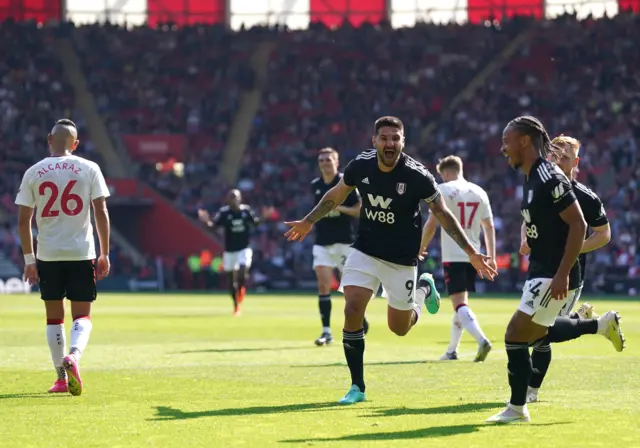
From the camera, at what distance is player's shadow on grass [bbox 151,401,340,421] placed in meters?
9.71

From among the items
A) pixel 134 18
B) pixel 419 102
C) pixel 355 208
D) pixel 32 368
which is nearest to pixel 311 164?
pixel 419 102

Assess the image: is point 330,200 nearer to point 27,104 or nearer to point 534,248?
point 534,248

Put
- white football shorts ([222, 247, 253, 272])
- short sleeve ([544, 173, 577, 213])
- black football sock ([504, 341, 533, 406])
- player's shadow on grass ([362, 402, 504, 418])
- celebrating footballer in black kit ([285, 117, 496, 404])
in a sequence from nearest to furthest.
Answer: short sleeve ([544, 173, 577, 213]) < black football sock ([504, 341, 533, 406]) < player's shadow on grass ([362, 402, 504, 418]) < celebrating footballer in black kit ([285, 117, 496, 404]) < white football shorts ([222, 247, 253, 272])

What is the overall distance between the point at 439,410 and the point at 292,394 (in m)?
1.75

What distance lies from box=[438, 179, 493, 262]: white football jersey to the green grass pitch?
1335 millimetres

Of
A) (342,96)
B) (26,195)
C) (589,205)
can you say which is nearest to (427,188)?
(589,205)

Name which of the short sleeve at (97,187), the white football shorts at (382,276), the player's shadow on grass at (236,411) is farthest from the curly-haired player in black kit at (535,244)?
the short sleeve at (97,187)

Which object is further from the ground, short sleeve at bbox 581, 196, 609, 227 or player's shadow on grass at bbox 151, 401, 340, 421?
short sleeve at bbox 581, 196, 609, 227

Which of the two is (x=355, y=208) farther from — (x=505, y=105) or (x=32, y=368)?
(x=505, y=105)

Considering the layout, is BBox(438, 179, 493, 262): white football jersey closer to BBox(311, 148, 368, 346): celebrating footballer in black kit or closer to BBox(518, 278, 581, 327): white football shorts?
BBox(311, 148, 368, 346): celebrating footballer in black kit

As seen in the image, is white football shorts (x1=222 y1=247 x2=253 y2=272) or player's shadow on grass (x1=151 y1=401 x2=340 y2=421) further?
white football shorts (x1=222 y1=247 x2=253 y2=272)

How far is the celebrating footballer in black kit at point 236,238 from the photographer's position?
27.7 metres

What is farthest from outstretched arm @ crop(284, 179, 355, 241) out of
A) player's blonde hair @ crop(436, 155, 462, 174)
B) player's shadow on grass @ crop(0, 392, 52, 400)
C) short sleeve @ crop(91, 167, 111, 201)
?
player's blonde hair @ crop(436, 155, 462, 174)

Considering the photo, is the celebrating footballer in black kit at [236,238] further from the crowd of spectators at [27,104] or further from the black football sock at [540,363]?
the crowd of spectators at [27,104]
